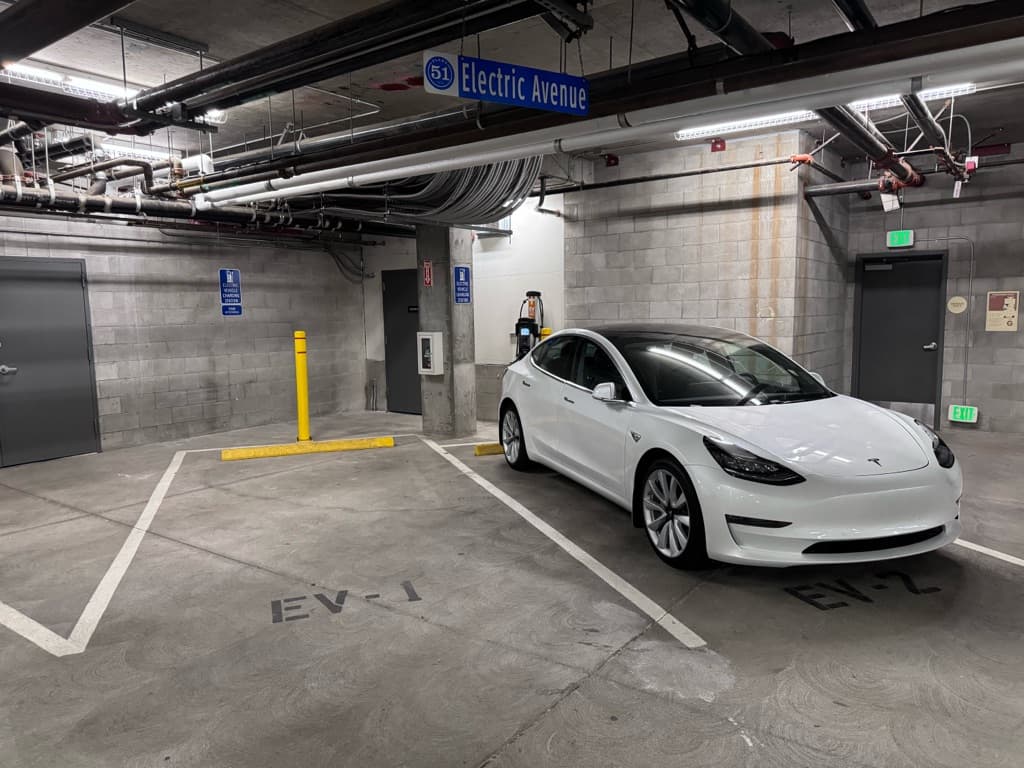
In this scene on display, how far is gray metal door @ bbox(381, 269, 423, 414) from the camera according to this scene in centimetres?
1085

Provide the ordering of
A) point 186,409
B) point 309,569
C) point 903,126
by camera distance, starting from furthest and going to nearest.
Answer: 1. point 186,409
2. point 903,126
3. point 309,569

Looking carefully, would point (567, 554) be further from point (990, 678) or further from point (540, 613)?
point (990, 678)

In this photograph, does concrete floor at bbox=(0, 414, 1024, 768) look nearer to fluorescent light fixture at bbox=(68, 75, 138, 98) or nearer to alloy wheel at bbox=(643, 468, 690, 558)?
alloy wheel at bbox=(643, 468, 690, 558)

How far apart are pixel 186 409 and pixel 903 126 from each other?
959 cm

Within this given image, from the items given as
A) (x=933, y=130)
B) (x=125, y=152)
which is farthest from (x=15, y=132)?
(x=933, y=130)

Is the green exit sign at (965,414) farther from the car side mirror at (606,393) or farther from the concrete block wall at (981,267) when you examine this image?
the car side mirror at (606,393)

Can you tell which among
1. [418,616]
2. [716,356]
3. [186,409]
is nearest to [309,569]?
[418,616]

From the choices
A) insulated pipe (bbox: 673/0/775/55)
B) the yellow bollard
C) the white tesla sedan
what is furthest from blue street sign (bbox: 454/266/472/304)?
insulated pipe (bbox: 673/0/775/55)

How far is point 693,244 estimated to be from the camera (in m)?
8.44

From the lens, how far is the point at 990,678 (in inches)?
114

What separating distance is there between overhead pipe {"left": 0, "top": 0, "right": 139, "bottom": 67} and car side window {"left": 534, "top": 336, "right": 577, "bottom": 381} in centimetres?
371

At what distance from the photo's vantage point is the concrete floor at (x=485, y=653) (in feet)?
8.32

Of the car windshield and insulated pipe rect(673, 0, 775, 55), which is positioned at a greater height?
insulated pipe rect(673, 0, 775, 55)

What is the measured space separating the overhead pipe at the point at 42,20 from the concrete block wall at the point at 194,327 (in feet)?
16.4
